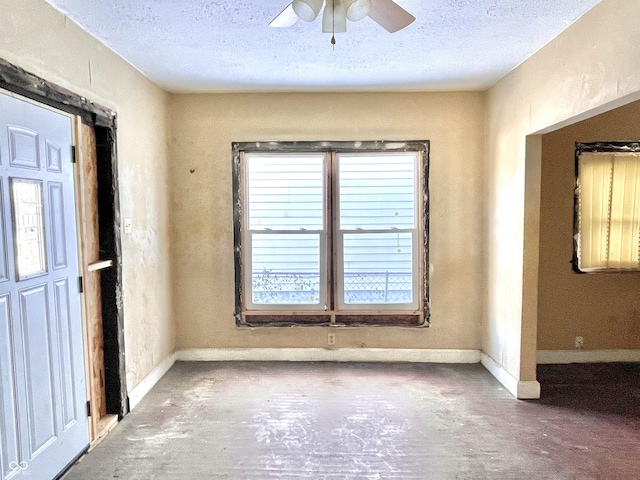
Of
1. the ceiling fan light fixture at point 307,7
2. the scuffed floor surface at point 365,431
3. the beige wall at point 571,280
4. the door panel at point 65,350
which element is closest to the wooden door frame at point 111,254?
the scuffed floor surface at point 365,431

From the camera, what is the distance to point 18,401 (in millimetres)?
1855

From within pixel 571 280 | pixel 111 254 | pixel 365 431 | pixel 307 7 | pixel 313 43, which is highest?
pixel 313 43

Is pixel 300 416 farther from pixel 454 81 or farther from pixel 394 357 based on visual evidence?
pixel 454 81

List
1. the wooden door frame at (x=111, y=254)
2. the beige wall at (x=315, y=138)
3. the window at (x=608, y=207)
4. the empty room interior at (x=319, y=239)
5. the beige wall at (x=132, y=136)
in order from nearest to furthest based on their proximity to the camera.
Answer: the beige wall at (x=132, y=136) < the empty room interior at (x=319, y=239) < the wooden door frame at (x=111, y=254) < the window at (x=608, y=207) < the beige wall at (x=315, y=138)

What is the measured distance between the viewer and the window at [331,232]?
3717 mm

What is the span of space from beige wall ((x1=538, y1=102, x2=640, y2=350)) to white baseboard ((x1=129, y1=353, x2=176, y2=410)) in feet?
11.8

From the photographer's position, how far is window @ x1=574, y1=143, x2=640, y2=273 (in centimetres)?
352

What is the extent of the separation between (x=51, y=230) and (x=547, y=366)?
4161 mm

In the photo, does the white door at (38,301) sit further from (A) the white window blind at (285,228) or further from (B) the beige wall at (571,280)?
(B) the beige wall at (571,280)

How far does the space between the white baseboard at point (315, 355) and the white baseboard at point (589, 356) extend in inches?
37.2

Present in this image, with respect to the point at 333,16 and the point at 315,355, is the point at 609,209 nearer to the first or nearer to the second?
the point at 315,355

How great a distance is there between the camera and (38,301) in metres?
1.99

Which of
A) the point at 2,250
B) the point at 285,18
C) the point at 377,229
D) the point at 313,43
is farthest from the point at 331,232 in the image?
the point at 2,250

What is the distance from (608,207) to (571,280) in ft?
2.44
